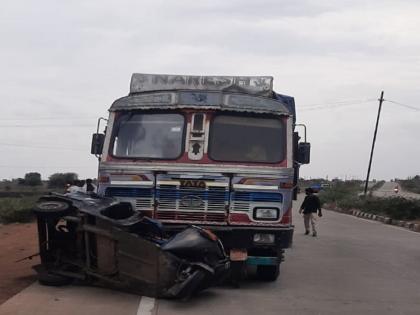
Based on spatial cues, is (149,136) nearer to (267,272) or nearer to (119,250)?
(119,250)

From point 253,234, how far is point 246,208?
0.40 m

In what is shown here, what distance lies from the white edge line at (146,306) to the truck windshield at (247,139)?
2636 mm

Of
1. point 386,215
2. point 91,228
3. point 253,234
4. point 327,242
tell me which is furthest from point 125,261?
point 386,215

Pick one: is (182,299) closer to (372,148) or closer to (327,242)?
(327,242)

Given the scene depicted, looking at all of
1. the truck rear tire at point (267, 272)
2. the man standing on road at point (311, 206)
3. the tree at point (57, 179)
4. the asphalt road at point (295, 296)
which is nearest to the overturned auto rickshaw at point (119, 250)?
the asphalt road at point (295, 296)

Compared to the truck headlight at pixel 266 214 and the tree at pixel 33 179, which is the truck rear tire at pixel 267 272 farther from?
the tree at pixel 33 179

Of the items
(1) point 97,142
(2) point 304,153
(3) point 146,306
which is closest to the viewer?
(3) point 146,306

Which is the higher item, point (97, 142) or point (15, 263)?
point (97, 142)

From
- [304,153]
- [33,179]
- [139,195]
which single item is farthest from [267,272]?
[33,179]

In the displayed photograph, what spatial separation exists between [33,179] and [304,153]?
77.9 meters

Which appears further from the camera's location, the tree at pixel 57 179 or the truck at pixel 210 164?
the tree at pixel 57 179

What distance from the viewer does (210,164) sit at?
33.6 ft

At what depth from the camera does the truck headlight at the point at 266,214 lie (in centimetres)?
1009

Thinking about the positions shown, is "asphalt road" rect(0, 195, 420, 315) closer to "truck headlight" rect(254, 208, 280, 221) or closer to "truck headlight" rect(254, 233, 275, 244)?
"truck headlight" rect(254, 233, 275, 244)
